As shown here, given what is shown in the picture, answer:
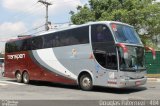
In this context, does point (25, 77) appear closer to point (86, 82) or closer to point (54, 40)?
point (54, 40)

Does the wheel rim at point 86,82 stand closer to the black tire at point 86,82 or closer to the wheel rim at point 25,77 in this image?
the black tire at point 86,82

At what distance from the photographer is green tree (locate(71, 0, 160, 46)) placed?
3697 centimetres

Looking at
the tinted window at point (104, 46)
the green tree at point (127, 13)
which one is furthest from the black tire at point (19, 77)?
the green tree at point (127, 13)

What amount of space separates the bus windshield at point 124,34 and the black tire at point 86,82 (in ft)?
9.26

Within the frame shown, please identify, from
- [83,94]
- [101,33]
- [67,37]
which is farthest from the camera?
[67,37]

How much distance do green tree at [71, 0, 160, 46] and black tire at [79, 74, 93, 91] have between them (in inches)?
672

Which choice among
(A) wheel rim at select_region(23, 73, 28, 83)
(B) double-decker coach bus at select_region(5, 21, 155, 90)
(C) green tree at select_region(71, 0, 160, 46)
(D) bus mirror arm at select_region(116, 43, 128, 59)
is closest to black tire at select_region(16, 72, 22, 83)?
(A) wheel rim at select_region(23, 73, 28, 83)

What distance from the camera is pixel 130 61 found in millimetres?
18328

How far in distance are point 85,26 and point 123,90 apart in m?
3.99

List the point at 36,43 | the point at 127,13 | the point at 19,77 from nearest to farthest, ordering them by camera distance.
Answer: the point at 36,43, the point at 19,77, the point at 127,13

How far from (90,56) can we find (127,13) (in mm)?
18229

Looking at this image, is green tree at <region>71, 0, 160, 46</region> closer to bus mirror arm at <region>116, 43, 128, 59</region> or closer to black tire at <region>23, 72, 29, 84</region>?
black tire at <region>23, 72, 29, 84</region>

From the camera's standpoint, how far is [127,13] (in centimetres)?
3669

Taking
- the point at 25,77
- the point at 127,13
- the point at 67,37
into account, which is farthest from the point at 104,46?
the point at 127,13
